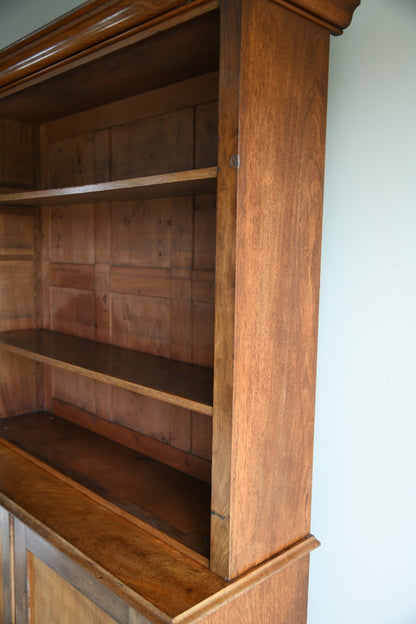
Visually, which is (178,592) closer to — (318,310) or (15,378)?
(318,310)

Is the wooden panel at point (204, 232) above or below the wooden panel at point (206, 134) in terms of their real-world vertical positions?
below

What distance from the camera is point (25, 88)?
5.64 ft

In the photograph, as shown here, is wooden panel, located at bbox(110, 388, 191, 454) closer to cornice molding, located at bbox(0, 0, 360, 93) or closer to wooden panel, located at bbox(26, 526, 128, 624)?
wooden panel, located at bbox(26, 526, 128, 624)

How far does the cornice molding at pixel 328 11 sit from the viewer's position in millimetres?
1142

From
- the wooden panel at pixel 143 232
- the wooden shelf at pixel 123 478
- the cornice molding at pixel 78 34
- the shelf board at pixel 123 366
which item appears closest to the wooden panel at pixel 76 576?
the wooden shelf at pixel 123 478

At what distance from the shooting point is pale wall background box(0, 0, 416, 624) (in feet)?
4.21

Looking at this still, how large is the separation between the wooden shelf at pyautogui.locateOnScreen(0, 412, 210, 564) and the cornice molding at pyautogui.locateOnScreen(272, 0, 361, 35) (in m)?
1.25

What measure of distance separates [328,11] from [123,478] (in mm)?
1418

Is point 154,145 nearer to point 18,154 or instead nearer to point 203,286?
point 203,286

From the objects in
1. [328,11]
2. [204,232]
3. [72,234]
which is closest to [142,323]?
[204,232]

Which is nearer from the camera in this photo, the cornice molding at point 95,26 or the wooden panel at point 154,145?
the cornice molding at point 95,26

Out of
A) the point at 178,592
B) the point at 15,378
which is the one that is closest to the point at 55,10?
the point at 15,378

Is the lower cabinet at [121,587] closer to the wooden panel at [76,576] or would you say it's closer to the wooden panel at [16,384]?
the wooden panel at [76,576]

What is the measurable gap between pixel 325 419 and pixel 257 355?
376 mm
